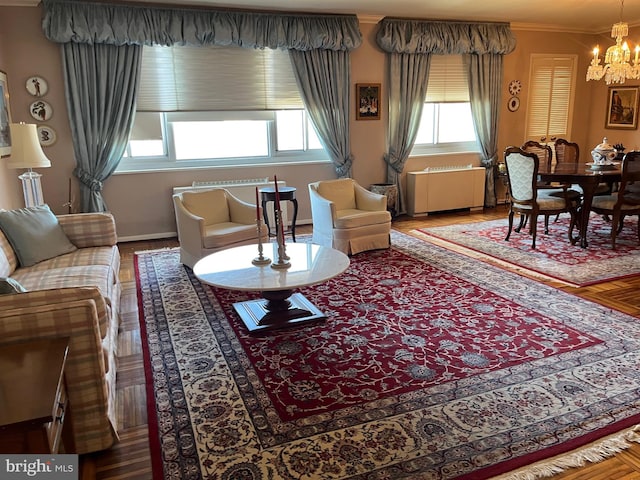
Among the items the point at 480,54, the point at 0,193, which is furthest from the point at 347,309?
the point at 480,54

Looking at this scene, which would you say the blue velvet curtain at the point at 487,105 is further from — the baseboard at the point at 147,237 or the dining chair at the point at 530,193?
the baseboard at the point at 147,237

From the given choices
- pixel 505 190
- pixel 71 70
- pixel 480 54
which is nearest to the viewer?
pixel 71 70

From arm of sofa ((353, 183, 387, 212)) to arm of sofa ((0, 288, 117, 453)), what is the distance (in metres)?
3.49

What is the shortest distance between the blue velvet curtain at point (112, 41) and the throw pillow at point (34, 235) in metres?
1.83

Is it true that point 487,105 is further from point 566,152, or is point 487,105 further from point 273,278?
point 273,278

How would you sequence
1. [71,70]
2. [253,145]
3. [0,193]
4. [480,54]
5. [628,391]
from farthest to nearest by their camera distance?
[480,54]
[253,145]
[71,70]
[0,193]
[628,391]

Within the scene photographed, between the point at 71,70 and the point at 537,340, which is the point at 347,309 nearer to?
the point at 537,340

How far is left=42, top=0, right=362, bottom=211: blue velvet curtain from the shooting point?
506cm

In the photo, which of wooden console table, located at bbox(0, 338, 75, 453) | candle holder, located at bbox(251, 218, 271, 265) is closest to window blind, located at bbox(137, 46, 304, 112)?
candle holder, located at bbox(251, 218, 271, 265)

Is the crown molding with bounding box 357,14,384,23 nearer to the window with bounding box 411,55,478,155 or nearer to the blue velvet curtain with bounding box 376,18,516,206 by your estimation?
the blue velvet curtain with bounding box 376,18,516,206

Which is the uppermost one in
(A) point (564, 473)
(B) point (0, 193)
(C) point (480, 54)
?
(C) point (480, 54)

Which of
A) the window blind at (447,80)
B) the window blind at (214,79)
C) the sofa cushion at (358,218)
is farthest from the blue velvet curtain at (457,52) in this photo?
the sofa cushion at (358,218)

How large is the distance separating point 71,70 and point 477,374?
502 cm

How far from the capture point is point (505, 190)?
779 cm
